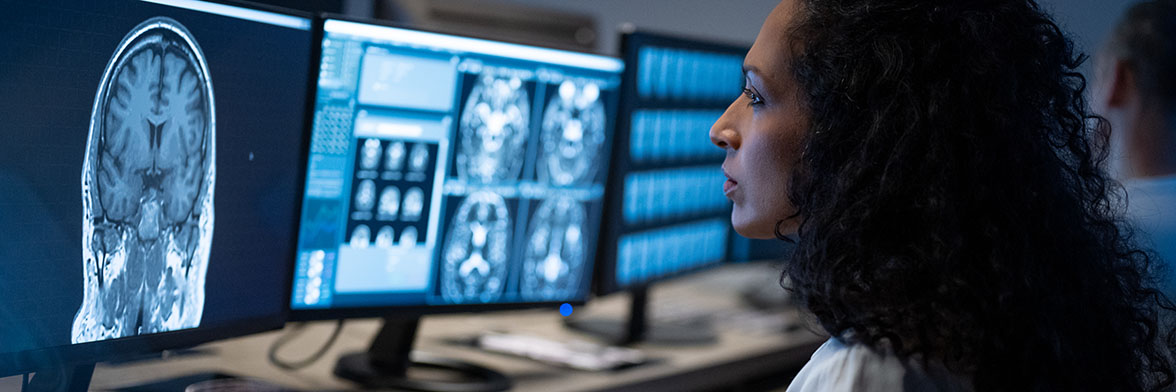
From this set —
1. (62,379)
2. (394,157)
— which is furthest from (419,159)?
(62,379)

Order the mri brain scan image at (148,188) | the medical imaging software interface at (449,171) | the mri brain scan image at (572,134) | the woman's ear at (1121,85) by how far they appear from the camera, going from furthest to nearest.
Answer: the woman's ear at (1121,85), the mri brain scan image at (572,134), the medical imaging software interface at (449,171), the mri brain scan image at (148,188)

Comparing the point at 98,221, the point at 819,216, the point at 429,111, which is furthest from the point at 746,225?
the point at 98,221

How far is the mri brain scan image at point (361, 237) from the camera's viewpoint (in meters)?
1.37

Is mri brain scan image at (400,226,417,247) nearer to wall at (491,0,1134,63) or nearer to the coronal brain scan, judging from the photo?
the coronal brain scan

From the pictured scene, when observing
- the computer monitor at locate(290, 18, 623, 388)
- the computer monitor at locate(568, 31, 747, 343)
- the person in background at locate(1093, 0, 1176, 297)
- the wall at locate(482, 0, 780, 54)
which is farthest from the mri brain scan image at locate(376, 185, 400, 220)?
the wall at locate(482, 0, 780, 54)

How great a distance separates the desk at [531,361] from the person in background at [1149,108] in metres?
0.64

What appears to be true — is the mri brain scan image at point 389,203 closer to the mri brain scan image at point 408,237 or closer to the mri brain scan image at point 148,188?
the mri brain scan image at point 408,237

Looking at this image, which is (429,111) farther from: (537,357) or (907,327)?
(907,327)

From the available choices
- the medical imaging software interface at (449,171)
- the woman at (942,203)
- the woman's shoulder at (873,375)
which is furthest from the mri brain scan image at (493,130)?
the woman's shoulder at (873,375)

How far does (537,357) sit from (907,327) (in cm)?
89

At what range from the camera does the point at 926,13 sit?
917 mm

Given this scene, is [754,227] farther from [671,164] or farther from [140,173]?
[671,164]

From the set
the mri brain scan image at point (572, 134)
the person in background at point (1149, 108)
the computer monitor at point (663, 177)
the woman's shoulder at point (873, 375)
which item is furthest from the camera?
the person in background at point (1149, 108)

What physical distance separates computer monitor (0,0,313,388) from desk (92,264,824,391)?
6.4 inches
